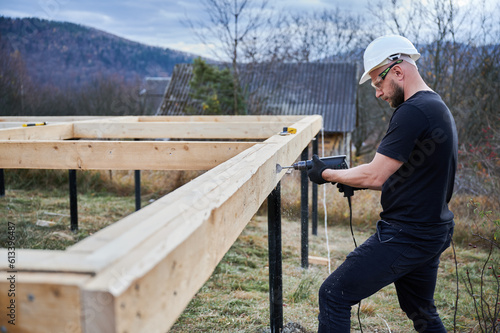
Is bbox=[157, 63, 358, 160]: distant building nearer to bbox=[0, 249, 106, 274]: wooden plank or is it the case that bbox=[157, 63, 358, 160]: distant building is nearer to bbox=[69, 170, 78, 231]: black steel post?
bbox=[69, 170, 78, 231]: black steel post

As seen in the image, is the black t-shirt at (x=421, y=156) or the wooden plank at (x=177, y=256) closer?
the wooden plank at (x=177, y=256)

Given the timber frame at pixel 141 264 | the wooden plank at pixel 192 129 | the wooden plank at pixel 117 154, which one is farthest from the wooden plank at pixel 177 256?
the wooden plank at pixel 192 129

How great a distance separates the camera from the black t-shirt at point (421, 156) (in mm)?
→ 2172

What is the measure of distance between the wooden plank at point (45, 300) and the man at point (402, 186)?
1704 mm

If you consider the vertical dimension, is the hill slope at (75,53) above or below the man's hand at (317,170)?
above

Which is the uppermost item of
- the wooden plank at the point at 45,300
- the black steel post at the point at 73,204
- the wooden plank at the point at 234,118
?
the wooden plank at the point at 234,118

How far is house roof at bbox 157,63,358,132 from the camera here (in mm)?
20281

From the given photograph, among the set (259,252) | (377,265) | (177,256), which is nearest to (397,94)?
(377,265)

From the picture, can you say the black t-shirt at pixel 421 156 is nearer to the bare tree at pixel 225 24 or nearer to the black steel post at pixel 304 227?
the black steel post at pixel 304 227

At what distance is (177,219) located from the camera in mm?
1243

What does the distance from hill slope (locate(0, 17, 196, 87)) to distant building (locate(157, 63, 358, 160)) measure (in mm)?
3541

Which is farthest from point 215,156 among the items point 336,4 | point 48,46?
point 336,4

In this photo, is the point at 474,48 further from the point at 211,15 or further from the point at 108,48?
the point at 108,48

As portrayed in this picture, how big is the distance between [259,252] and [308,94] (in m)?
16.6
